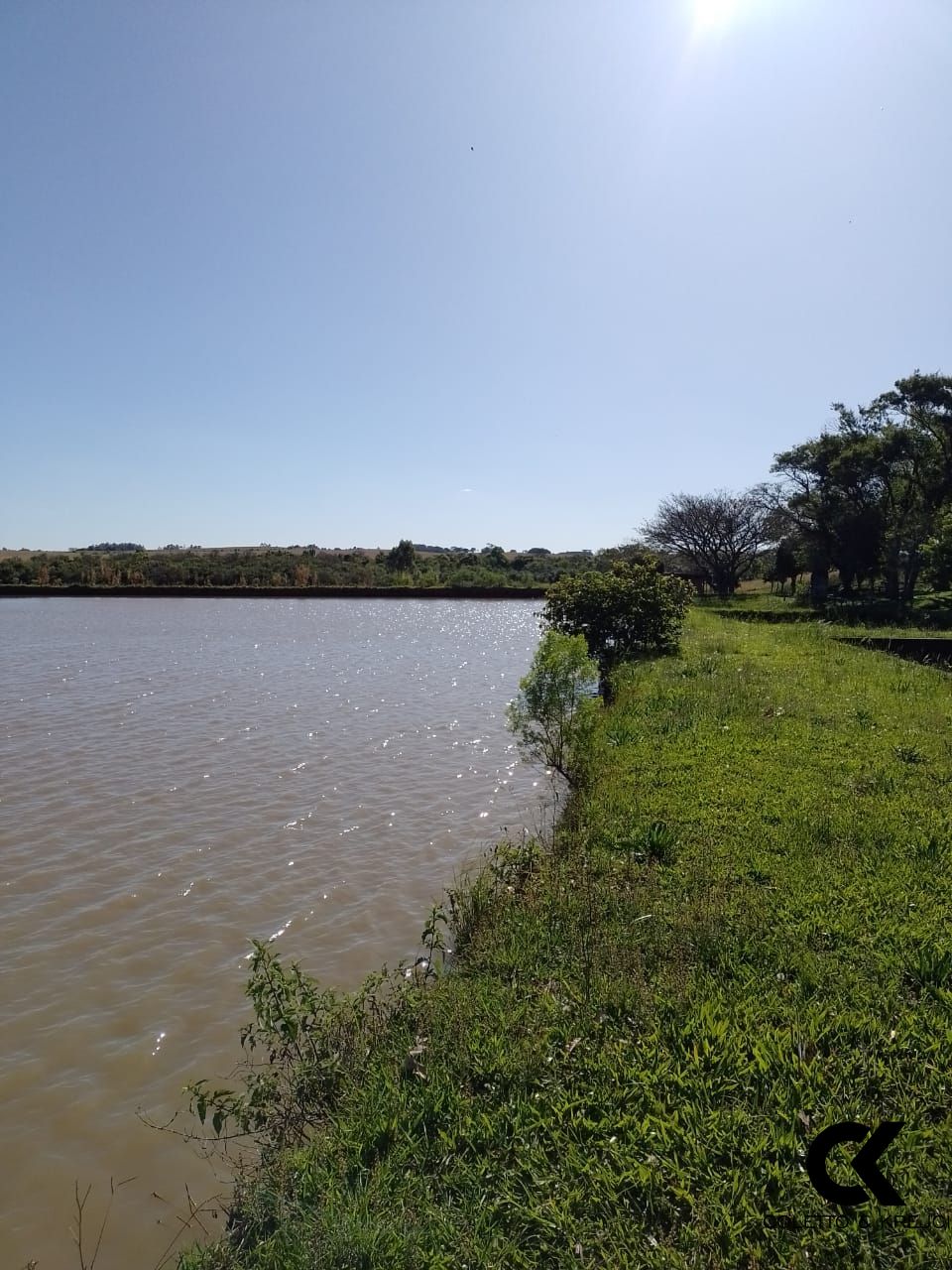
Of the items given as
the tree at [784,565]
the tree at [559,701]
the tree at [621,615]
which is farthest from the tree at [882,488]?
the tree at [559,701]

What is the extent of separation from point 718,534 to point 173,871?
43863 millimetres

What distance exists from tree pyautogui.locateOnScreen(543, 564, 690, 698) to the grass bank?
9.18 meters

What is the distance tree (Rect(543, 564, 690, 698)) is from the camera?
14562mm

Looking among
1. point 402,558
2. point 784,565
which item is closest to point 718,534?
point 784,565

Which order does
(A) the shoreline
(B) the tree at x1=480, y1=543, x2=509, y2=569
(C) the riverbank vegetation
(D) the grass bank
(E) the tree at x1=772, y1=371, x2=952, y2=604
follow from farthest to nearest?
(B) the tree at x1=480, y1=543, x2=509, y2=569 → (C) the riverbank vegetation → (A) the shoreline → (E) the tree at x1=772, y1=371, x2=952, y2=604 → (D) the grass bank

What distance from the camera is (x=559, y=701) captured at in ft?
26.7

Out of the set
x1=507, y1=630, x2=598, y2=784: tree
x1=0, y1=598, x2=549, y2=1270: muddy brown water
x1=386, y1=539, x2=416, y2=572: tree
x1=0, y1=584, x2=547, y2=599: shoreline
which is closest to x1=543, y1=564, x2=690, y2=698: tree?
x1=0, y1=598, x2=549, y2=1270: muddy brown water

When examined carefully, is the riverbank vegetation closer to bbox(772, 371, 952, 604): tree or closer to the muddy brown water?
bbox(772, 371, 952, 604): tree

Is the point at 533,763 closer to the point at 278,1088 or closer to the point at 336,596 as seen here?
the point at 278,1088

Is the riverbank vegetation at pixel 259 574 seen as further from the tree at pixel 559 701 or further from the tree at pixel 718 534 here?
the tree at pixel 559 701

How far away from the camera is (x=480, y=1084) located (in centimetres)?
288

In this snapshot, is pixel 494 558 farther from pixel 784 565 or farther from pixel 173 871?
pixel 173 871

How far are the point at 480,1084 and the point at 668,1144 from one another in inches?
30.1

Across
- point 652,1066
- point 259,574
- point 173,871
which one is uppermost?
point 259,574
